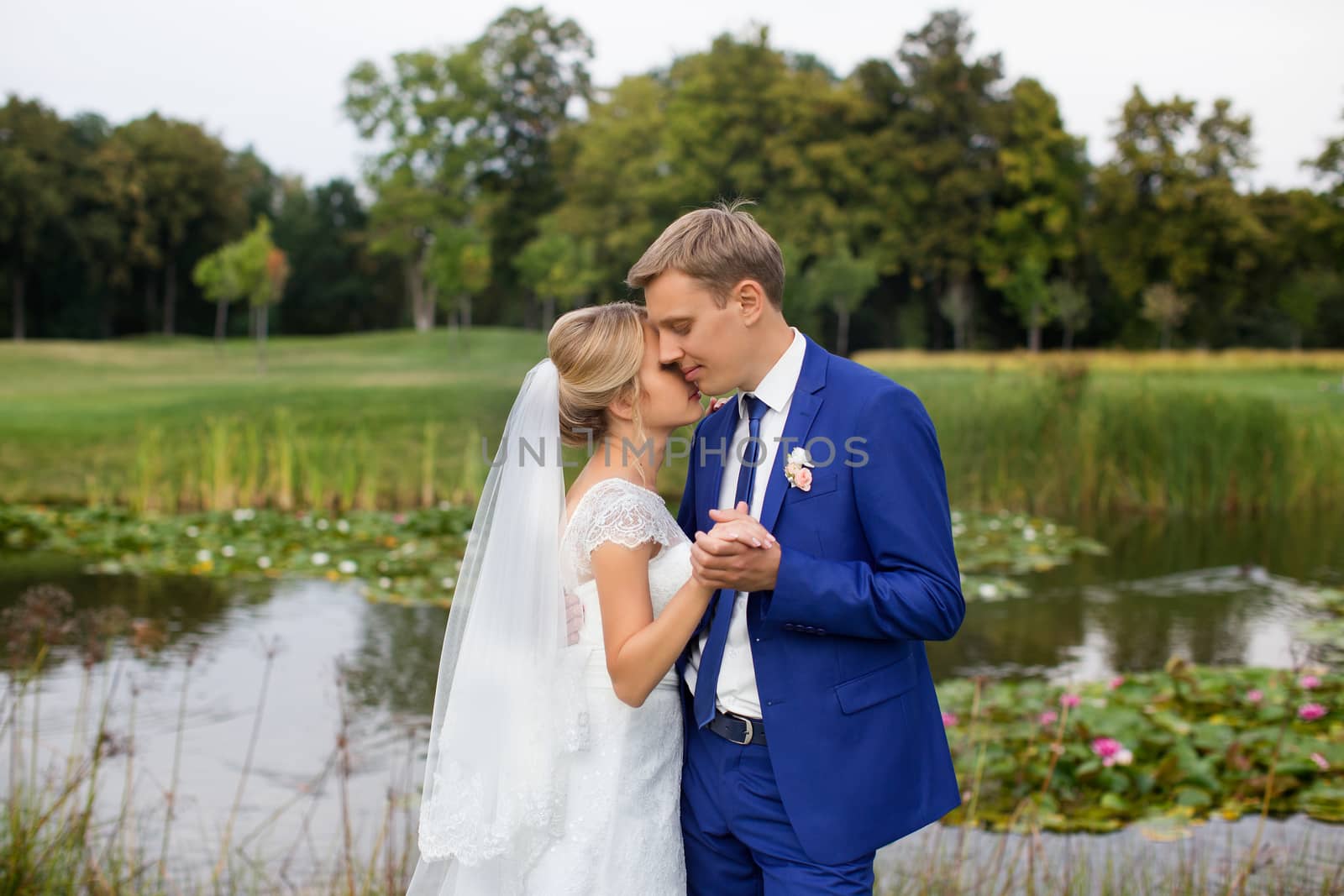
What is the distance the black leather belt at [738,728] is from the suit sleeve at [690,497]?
1.49 ft

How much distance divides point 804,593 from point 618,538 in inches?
16.5

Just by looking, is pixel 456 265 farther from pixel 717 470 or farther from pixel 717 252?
pixel 717 252

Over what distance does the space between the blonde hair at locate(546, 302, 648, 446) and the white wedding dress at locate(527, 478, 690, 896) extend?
0.66 feet

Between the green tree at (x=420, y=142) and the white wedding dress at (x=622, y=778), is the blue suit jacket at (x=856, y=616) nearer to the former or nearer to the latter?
the white wedding dress at (x=622, y=778)

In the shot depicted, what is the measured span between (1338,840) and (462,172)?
42097 millimetres

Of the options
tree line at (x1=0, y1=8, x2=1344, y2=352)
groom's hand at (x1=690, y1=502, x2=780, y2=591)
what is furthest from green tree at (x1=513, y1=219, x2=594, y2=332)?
groom's hand at (x1=690, y1=502, x2=780, y2=591)

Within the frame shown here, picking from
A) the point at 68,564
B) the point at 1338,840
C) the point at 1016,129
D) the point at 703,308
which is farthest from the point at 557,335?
the point at 1016,129

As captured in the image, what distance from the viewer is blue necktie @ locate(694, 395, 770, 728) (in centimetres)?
222

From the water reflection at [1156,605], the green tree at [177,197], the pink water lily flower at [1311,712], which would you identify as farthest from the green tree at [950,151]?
the pink water lily flower at [1311,712]

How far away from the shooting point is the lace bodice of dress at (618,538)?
2229mm

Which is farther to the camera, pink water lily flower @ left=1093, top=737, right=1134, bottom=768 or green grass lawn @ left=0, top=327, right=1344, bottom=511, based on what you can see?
green grass lawn @ left=0, top=327, right=1344, bottom=511

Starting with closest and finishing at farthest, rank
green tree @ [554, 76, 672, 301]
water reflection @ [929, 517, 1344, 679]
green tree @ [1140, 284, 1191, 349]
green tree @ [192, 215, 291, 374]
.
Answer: water reflection @ [929, 517, 1344, 679]
green tree @ [192, 215, 291, 374]
green tree @ [1140, 284, 1191, 349]
green tree @ [554, 76, 672, 301]

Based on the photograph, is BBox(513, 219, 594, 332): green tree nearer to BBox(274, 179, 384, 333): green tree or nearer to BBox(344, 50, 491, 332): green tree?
BBox(344, 50, 491, 332): green tree

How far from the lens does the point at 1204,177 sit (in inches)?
1443
